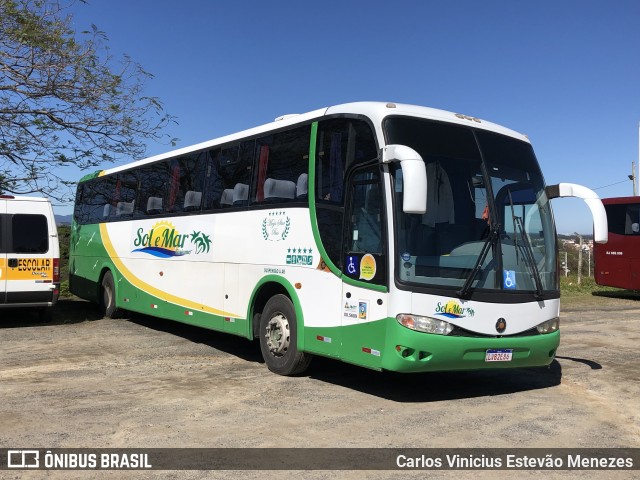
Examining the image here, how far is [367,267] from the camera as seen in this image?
705 centimetres

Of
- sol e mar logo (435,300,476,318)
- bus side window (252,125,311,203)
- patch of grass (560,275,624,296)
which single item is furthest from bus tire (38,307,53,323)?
patch of grass (560,275,624,296)

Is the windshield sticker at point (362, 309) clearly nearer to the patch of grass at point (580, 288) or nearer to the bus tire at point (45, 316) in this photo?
the bus tire at point (45, 316)

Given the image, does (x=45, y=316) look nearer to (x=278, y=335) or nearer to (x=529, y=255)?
(x=278, y=335)

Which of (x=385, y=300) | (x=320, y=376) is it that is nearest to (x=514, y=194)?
(x=385, y=300)

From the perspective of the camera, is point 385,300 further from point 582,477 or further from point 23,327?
point 23,327

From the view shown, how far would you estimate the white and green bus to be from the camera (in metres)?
6.78

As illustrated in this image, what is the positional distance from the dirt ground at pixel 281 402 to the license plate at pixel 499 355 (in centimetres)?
50

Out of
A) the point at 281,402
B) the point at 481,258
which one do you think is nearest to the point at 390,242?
the point at 481,258

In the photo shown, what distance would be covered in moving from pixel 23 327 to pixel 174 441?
8.66m

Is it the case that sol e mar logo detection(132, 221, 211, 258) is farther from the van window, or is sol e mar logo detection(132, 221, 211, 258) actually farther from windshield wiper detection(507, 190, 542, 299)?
windshield wiper detection(507, 190, 542, 299)

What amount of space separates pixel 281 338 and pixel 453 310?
8.43ft

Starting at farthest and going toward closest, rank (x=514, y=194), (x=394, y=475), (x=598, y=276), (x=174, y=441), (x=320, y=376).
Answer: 1. (x=598, y=276)
2. (x=320, y=376)
3. (x=514, y=194)
4. (x=174, y=441)
5. (x=394, y=475)

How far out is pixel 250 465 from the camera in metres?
4.95

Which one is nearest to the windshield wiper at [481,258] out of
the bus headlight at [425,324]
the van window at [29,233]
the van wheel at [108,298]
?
the bus headlight at [425,324]
